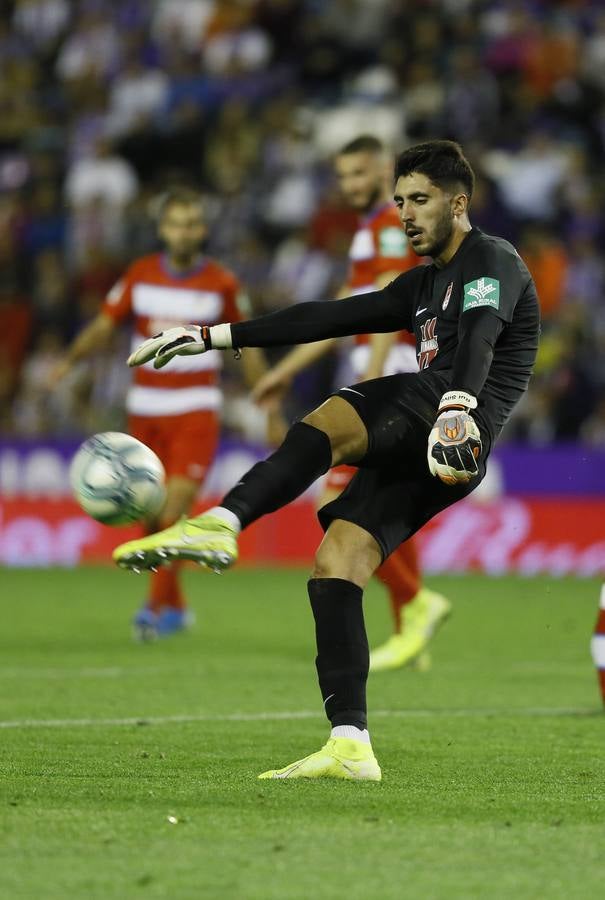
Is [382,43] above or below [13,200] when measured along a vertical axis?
above

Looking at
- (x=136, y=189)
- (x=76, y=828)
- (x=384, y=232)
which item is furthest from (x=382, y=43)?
(x=76, y=828)

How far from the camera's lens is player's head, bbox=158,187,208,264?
35.4 feet

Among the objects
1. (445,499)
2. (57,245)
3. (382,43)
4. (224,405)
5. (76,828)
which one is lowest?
(76,828)

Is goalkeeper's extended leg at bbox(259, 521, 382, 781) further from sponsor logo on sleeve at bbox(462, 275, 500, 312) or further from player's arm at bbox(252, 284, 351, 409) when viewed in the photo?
player's arm at bbox(252, 284, 351, 409)

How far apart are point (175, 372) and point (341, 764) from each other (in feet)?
19.6

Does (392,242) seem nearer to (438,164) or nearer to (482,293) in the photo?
(438,164)

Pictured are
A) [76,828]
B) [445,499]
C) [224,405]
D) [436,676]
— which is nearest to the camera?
[76,828]

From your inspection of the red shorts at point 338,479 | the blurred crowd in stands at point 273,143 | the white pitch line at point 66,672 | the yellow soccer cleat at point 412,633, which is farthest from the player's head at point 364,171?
the blurred crowd in stands at point 273,143

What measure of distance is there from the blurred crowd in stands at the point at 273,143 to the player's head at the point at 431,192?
36.3 ft

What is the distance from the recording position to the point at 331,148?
64.6ft

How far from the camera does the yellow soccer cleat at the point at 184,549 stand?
5137 mm

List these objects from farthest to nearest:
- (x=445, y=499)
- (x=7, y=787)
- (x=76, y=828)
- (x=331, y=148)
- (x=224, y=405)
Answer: (x=331, y=148) < (x=224, y=405) < (x=445, y=499) < (x=7, y=787) < (x=76, y=828)

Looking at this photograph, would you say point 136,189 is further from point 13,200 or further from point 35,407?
point 35,407

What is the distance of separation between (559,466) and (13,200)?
777 cm
